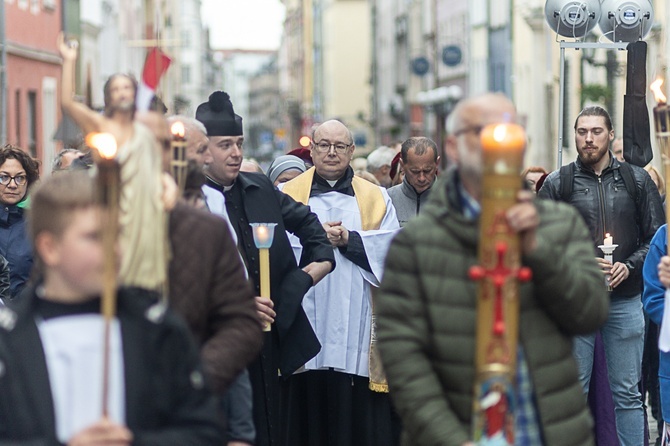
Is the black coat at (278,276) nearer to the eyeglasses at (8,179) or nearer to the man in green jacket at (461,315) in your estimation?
the eyeglasses at (8,179)

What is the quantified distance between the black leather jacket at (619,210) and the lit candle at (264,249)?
2.21m

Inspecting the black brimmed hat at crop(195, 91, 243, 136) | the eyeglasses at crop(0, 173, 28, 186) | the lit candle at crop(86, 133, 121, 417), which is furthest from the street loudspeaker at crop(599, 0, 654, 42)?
the lit candle at crop(86, 133, 121, 417)

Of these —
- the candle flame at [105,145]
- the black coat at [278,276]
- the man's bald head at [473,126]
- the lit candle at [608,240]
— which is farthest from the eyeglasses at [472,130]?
the lit candle at [608,240]

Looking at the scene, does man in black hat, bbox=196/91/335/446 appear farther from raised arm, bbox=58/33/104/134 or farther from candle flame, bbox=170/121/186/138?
raised arm, bbox=58/33/104/134

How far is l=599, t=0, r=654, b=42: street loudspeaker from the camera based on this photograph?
1078 cm

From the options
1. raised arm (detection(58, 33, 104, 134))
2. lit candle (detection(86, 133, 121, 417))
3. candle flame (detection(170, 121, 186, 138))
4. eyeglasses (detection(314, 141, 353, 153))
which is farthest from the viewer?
eyeglasses (detection(314, 141, 353, 153))

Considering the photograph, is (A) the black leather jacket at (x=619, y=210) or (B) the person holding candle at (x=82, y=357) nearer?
(B) the person holding candle at (x=82, y=357)

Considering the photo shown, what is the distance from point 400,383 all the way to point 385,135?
64.5 m

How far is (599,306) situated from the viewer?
4504 mm

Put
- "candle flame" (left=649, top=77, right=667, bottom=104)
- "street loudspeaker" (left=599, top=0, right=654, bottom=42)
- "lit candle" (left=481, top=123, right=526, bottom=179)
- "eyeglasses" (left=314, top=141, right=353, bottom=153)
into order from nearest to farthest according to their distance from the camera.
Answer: "lit candle" (left=481, top=123, right=526, bottom=179) → "candle flame" (left=649, top=77, right=667, bottom=104) → "eyeglasses" (left=314, top=141, right=353, bottom=153) → "street loudspeaker" (left=599, top=0, right=654, bottom=42)

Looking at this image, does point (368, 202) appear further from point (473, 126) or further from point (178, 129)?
point (473, 126)

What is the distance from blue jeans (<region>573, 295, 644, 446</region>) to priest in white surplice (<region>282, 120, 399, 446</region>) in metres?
1.16

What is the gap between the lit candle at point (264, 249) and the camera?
6.93 m

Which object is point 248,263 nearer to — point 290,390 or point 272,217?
point 272,217
